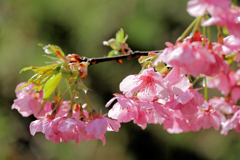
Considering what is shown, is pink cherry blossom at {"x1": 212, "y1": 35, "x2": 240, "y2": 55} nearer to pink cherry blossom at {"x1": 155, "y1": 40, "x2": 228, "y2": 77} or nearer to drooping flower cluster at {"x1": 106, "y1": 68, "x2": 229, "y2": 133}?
pink cherry blossom at {"x1": 155, "y1": 40, "x2": 228, "y2": 77}

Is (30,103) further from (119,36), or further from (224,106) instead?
(224,106)

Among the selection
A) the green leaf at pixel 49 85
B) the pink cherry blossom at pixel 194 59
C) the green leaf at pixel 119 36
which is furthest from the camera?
the green leaf at pixel 119 36

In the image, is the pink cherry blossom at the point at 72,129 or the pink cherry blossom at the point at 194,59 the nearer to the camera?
the pink cherry blossom at the point at 194,59

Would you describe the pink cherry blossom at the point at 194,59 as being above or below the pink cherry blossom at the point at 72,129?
above

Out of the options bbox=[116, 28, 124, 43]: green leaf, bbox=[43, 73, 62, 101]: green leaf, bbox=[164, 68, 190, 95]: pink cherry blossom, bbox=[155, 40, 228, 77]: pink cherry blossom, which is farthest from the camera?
bbox=[116, 28, 124, 43]: green leaf

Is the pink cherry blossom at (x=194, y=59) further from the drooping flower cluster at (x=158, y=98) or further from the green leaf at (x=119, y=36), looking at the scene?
the green leaf at (x=119, y=36)

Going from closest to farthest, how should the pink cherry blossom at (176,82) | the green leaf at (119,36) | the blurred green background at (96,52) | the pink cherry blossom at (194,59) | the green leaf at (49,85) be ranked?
the pink cherry blossom at (194,59)
the pink cherry blossom at (176,82)
the green leaf at (49,85)
the green leaf at (119,36)
the blurred green background at (96,52)

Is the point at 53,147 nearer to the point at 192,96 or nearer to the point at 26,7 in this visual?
the point at 26,7

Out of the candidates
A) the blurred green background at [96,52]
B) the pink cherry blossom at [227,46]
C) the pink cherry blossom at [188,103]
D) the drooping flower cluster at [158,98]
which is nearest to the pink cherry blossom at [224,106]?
the drooping flower cluster at [158,98]

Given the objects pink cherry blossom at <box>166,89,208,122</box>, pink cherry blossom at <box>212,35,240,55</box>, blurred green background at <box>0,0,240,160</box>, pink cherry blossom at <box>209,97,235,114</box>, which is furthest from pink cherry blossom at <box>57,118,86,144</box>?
blurred green background at <box>0,0,240,160</box>
